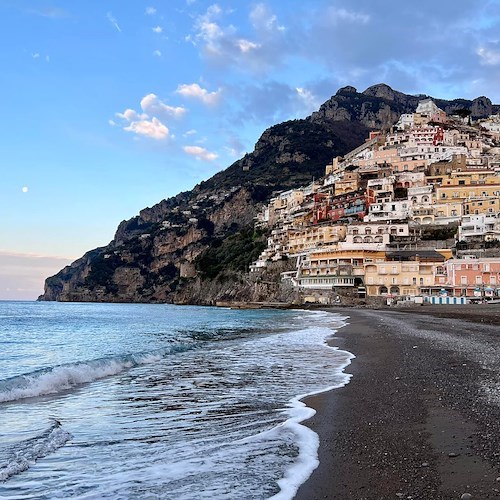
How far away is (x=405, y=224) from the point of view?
82750 millimetres

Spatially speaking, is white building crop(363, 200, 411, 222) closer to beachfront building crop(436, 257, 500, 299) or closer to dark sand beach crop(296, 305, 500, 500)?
beachfront building crop(436, 257, 500, 299)

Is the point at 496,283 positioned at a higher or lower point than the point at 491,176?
lower

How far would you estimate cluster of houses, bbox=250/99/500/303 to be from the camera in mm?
69750

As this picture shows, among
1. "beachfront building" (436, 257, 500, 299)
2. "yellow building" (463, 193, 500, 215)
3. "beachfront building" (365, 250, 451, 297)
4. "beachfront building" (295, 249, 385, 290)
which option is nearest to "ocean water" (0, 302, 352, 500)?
"beachfront building" (436, 257, 500, 299)

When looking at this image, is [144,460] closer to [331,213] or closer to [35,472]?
[35,472]

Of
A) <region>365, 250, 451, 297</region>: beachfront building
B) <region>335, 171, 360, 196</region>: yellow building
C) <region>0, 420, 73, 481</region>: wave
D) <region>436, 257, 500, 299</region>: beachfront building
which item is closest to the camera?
<region>0, 420, 73, 481</region>: wave

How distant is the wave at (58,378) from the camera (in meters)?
11.6

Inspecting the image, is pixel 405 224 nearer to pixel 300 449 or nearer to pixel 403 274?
pixel 403 274

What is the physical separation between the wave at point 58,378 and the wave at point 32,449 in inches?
165

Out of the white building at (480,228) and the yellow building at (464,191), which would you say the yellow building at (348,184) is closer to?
the yellow building at (464,191)

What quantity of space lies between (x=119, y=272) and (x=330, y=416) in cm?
19548

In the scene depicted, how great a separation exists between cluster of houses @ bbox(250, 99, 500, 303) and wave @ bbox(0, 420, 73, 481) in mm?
59675

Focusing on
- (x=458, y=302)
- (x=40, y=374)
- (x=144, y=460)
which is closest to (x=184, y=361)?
(x=40, y=374)

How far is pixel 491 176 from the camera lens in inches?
3428
